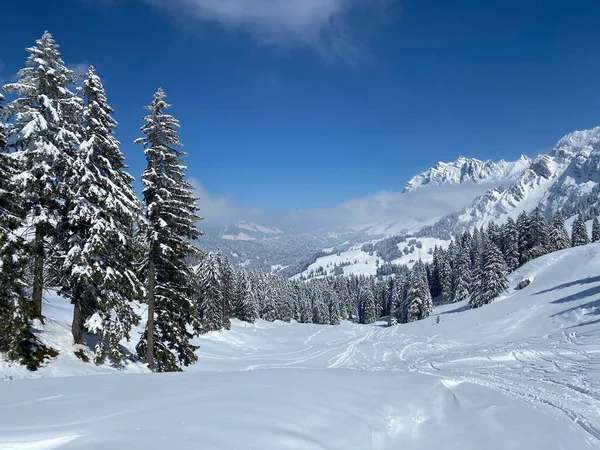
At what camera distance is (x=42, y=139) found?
556 inches

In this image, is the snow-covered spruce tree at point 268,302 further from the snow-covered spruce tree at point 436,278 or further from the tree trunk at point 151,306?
the tree trunk at point 151,306

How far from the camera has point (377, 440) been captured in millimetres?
6902

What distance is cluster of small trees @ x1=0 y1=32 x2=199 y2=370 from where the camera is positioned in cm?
1332

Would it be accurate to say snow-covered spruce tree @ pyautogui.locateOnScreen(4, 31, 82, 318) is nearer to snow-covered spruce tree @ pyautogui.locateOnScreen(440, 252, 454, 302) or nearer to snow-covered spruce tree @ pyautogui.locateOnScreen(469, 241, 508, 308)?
snow-covered spruce tree @ pyautogui.locateOnScreen(469, 241, 508, 308)

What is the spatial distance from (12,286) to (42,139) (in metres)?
5.67

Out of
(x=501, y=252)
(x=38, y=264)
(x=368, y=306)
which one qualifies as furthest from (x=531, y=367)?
(x=368, y=306)

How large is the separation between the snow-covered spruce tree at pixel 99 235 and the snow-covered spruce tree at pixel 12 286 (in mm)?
1749

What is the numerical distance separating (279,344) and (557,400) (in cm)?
4607

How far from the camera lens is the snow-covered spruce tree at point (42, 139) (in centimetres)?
1385

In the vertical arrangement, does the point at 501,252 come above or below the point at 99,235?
above

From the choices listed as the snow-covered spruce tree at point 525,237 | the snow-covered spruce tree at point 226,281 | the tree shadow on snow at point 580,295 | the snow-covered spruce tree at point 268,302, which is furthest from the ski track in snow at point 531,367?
the snow-covered spruce tree at point 268,302

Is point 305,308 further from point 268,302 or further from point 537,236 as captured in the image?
point 537,236

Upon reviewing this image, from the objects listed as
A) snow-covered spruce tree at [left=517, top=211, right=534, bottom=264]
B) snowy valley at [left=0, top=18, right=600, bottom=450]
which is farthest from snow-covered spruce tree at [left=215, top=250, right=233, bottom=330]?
snow-covered spruce tree at [left=517, top=211, right=534, bottom=264]

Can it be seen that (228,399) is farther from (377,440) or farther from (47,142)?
(47,142)
